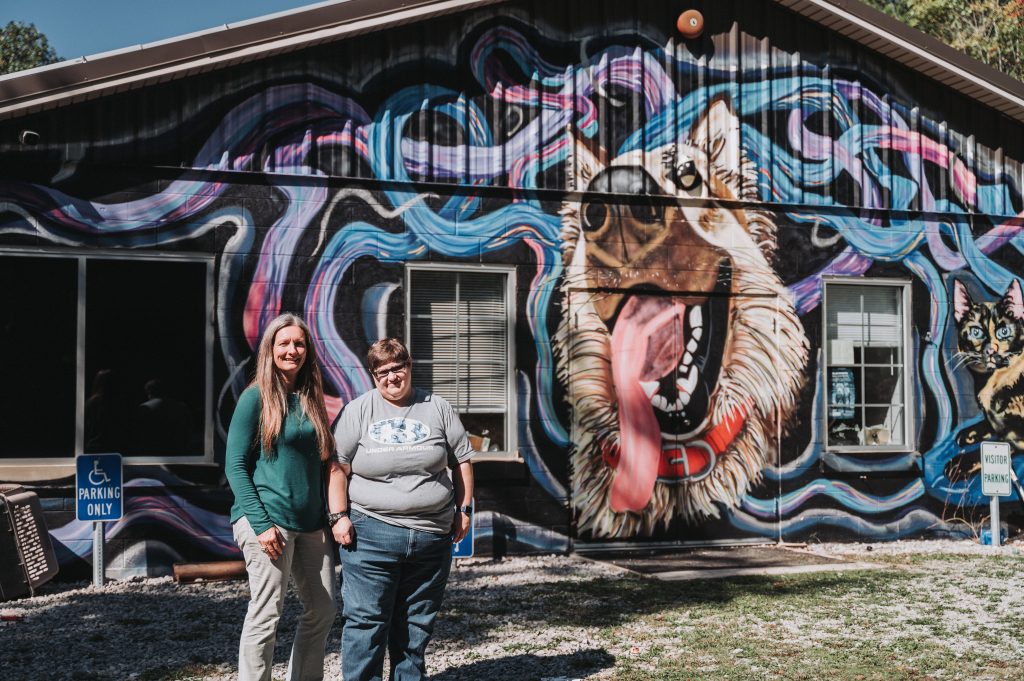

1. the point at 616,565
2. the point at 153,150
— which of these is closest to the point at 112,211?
the point at 153,150

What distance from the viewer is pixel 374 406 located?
509 centimetres

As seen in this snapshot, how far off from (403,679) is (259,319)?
525 cm

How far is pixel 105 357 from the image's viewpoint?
9227 mm

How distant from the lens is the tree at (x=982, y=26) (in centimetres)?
2397

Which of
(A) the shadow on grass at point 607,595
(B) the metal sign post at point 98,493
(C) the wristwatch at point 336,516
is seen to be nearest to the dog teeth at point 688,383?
(A) the shadow on grass at point 607,595

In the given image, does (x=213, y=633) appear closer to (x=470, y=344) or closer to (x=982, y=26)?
(x=470, y=344)

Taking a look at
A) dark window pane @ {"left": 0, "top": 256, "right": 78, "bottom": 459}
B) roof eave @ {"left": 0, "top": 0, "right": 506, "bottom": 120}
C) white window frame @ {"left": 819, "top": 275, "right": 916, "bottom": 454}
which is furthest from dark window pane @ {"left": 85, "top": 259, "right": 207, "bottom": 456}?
white window frame @ {"left": 819, "top": 275, "right": 916, "bottom": 454}

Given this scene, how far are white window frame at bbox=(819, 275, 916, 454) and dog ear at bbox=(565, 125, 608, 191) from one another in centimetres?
270

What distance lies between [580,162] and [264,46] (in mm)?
3132

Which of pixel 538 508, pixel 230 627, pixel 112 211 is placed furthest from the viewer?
pixel 538 508

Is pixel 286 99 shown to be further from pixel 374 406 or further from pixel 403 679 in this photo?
pixel 403 679

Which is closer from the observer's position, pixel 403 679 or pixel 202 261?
pixel 403 679

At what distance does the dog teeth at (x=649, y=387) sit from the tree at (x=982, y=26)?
54.0ft

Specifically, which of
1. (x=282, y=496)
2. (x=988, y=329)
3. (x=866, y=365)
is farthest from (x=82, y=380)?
(x=988, y=329)
